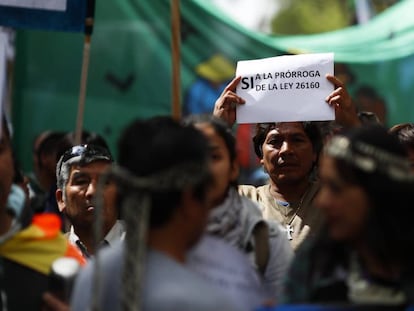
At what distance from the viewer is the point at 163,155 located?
3297 millimetres

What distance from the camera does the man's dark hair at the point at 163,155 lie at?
330 cm

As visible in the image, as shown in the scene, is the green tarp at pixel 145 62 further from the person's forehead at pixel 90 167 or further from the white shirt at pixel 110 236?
the white shirt at pixel 110 236

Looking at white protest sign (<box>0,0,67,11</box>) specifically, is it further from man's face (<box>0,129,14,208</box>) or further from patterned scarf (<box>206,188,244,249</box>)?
patterned scarf (<box>206,188,244,249</box>)

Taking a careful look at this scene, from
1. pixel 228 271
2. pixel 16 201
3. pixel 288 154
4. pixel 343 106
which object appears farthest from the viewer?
pixel 288 154

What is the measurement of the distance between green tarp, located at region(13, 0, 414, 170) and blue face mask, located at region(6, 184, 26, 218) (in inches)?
190

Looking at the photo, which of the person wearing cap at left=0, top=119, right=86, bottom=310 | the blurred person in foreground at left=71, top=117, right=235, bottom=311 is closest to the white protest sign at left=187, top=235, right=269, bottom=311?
the blurred person in foreground at left=71, top=117, right=235, bottom=311

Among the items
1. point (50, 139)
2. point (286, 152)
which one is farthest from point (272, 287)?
point (50, 139)

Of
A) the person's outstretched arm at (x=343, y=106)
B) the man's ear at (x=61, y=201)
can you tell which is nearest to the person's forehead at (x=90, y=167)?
the man's ear at (x=61, y=201)

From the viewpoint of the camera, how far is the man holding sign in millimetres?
5293

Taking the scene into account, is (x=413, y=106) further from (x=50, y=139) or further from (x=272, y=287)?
(x=272, y=287)

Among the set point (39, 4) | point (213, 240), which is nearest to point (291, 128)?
point (39, 4)

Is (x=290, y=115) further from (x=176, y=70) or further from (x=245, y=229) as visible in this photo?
(x=245, y=229)

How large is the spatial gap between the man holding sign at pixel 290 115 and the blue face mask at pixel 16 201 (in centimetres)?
132

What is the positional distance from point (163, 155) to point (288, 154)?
7.27ft
